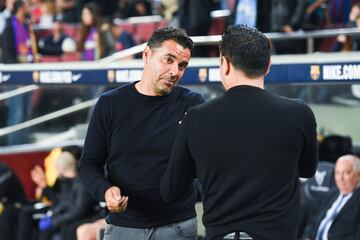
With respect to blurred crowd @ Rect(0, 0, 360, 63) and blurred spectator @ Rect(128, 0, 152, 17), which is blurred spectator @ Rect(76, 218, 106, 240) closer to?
blurred crowd @ Rect(0, 0, 360, 63)

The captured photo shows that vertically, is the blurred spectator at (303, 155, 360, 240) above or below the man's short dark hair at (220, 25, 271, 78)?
below

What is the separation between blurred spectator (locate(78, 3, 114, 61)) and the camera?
36.6ft

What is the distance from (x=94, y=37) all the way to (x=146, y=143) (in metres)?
7.70

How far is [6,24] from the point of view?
11.5 metres

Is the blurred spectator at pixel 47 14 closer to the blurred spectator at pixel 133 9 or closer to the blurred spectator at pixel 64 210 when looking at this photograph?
the blurred spectator at pixel 133 9

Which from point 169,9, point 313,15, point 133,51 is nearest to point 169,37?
point 133,51

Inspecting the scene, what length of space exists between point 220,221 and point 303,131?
18.2 inches

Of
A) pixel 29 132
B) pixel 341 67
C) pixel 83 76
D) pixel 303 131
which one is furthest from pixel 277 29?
pixel 303 131

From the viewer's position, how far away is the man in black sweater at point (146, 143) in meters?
4.24

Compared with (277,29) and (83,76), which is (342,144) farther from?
(83,76)

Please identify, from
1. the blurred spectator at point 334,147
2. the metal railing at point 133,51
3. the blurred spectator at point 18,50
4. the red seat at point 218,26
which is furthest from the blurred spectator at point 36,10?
the blurred spectator at point 334,147

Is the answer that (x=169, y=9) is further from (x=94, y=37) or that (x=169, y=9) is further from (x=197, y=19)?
(x=197, y=19)

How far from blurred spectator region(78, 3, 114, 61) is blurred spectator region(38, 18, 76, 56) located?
0.73 meters

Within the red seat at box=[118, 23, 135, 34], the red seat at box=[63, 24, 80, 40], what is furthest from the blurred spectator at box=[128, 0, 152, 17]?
the red seat at box=[63, 24, 80, 40]
